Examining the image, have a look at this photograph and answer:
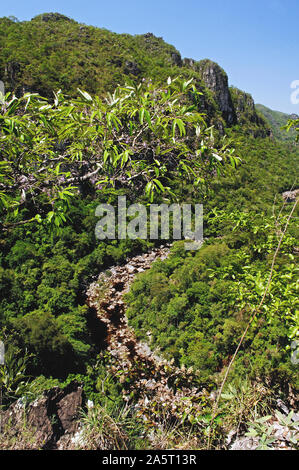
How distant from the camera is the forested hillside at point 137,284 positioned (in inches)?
71.0

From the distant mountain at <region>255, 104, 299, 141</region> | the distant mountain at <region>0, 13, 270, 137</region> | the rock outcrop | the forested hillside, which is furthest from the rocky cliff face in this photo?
the rock outcrop

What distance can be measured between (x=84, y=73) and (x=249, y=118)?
38.0 metres

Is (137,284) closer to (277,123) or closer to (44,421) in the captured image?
(44,421)

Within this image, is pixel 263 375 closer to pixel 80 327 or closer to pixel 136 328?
pixel 136 328

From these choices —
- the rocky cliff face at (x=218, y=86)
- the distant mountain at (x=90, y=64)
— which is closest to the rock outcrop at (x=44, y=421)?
the distant mountain at (x=90, y=64)

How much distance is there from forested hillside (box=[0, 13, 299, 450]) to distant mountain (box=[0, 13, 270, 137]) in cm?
1673

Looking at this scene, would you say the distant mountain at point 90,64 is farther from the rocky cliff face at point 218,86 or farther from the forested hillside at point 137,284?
the forested hillside at point 137,284

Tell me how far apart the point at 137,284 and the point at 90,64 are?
3548cm

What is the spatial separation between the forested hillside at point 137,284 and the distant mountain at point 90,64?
16.7 meters

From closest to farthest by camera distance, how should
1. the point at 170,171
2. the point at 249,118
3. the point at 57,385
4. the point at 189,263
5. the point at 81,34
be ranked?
the point at 170,171
the point at 57,385
the point at 189,263
the point at 81,34
the point at 249,118

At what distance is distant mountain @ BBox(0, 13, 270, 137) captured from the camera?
27.6m

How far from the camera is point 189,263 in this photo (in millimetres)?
12281

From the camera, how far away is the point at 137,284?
11539mm

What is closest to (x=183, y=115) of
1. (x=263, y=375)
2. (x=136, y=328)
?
(x=263, y=375)
